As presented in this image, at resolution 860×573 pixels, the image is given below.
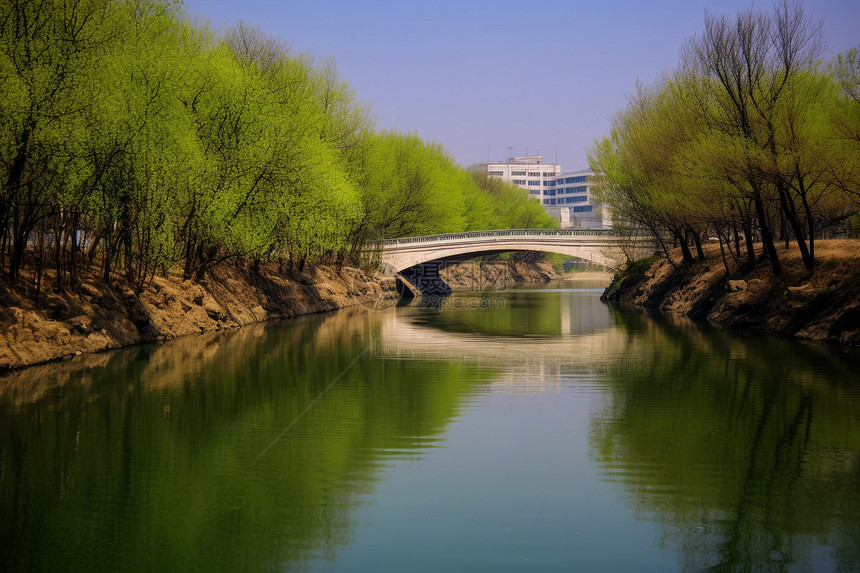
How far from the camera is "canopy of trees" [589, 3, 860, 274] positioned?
2739 cm

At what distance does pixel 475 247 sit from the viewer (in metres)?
69.2

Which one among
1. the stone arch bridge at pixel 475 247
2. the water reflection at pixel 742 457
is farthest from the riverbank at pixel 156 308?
the water reflection at pixel 742 457

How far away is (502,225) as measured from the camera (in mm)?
98125

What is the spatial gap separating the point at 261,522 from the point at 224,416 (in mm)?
6426

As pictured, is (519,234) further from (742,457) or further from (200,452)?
(200,452)

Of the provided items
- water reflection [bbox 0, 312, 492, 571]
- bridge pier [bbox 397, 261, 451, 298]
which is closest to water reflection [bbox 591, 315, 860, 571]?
water reflection [bbox 0, 312, 492, 571]

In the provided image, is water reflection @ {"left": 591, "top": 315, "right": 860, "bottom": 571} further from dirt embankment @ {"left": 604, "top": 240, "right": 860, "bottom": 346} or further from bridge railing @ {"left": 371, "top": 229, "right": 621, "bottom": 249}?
bridge railing @ {"left": 371, "top": 229, "right": 621, "bottom": 249}

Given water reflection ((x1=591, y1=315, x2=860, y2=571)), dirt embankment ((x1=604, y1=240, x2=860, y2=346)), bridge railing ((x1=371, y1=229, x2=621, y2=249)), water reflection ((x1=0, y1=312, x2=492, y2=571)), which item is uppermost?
bridge railing ((x1=371, y1=229, x2=621, y2=249))

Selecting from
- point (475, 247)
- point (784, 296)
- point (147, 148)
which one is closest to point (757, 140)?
point (784, 296)

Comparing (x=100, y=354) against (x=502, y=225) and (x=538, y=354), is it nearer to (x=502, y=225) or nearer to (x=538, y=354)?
(x=538, y=354)

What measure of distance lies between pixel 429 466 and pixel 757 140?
22807 mm

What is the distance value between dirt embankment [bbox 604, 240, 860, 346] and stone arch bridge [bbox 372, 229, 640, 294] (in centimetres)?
2147

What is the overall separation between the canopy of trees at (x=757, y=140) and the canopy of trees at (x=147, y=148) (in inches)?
551

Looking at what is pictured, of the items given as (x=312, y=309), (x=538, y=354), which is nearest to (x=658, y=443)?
(x=538, y=354)
